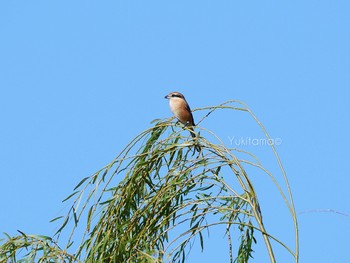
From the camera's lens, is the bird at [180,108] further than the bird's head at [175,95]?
No

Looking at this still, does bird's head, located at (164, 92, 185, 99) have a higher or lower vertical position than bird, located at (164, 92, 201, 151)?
higher

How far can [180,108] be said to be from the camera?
6285 mm

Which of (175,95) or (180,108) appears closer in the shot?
(180,108)

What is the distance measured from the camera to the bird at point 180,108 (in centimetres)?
624

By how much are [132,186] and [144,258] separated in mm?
597

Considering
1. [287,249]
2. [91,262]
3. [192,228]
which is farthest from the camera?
[192,228]

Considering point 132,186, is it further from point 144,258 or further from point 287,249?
point 287,249

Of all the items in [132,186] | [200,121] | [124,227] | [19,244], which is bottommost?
[19,244]

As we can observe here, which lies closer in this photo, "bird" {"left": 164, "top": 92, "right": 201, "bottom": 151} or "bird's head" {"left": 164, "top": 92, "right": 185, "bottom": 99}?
"bird" {"left": 164, "top": 92, "right": 201, "bottom": 151}

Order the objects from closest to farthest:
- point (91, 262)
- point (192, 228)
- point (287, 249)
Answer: point (287, 249) < point (91, 262) < point (192, 228)

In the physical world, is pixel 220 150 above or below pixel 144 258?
above

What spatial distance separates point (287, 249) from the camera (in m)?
3.49

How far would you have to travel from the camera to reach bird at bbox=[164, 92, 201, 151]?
20.5ft

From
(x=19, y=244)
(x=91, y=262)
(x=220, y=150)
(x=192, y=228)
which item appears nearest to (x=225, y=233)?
(x=192, y=228)
